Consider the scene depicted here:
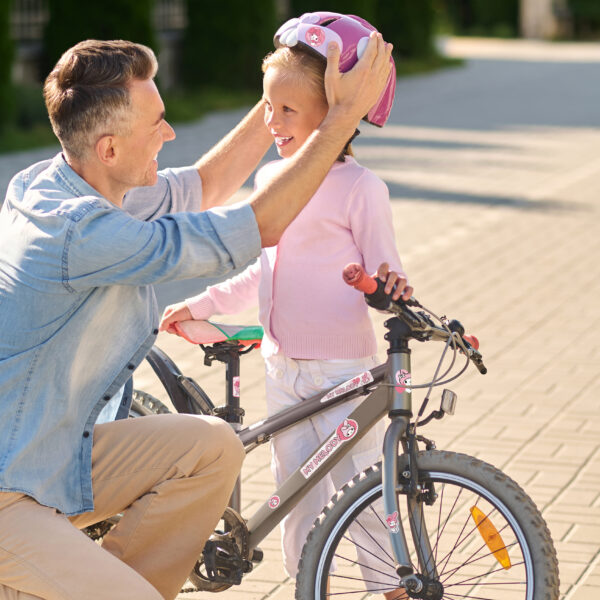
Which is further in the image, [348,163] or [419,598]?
[348,163]

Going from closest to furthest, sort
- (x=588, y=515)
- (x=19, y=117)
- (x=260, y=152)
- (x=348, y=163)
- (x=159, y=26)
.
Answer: (x=348, y=163), (x=260, y=152), (x=588, y=515), (x=19, y=117), (x=159, y=26)

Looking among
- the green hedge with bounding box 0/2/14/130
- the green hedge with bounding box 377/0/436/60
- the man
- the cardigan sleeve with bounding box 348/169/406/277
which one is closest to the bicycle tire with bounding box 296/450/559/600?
the man

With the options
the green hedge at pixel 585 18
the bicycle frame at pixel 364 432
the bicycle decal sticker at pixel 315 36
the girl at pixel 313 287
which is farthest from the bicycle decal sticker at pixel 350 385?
the green hedge at pixel 585 18

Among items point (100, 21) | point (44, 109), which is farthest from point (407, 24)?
point (44, 109)

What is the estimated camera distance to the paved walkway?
4578 millimetres

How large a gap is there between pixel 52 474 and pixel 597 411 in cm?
321

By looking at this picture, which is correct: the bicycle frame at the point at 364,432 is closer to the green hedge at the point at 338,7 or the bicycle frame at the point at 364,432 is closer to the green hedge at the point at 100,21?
the green hedge at the point at 100,21

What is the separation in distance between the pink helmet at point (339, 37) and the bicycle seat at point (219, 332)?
2.20ft

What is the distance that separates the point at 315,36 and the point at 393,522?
3.66 feet

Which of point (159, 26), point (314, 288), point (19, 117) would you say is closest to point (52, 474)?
point (314, 288)

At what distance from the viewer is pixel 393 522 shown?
286cm

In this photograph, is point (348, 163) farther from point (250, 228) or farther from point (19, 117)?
point (19, 117)

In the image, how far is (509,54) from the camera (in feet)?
105

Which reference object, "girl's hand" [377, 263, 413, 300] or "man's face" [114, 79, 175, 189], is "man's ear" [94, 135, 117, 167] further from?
"girl's hand" [377, 263, 413, 300]
